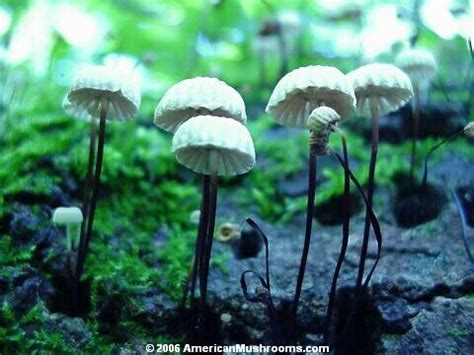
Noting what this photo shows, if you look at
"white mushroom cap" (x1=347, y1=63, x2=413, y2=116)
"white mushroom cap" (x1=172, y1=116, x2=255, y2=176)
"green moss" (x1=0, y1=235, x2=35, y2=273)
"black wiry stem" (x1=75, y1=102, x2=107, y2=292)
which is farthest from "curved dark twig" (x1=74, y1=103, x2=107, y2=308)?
"white mushroom cap" (x1=347, y1=63, x2=413, y2=116)

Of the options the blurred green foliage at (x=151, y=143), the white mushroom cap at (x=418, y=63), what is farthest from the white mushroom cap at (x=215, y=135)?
the white mushroom cap at (x=418, y=63)

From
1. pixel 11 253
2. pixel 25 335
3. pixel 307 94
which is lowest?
pixel 25 335

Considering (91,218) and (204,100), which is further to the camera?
(91,218)

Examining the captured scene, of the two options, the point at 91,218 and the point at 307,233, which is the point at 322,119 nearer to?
the point at 307,233

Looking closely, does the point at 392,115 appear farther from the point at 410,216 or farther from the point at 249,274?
the point at 249,274

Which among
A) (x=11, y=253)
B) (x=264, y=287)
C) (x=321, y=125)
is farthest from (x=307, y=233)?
(x=11, y=253)

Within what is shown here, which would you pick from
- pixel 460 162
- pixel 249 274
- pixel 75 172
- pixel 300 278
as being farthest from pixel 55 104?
pixel 460 162
